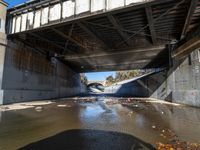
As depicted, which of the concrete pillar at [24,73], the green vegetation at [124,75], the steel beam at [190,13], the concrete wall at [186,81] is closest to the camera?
the steel beam at [190,13]

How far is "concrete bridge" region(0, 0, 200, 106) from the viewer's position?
13617 mm

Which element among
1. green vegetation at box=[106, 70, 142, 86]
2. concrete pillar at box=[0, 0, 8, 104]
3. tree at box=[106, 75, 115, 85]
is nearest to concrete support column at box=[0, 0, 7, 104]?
concrete pillar at box=[0, 0, 8, 104]

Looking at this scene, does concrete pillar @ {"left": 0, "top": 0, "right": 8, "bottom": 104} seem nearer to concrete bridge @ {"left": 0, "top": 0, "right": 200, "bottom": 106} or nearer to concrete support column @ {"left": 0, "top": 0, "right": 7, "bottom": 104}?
concrete support column @ {"left": 0, "top": 0, "right": 7, "bottom": 104}

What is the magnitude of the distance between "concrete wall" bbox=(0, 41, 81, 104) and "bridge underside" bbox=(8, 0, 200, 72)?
1.51 m

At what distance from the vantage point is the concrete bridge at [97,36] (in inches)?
536

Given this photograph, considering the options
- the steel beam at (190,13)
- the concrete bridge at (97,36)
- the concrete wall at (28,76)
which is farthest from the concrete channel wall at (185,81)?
the concrete wall at (28,76)

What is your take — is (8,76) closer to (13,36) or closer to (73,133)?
(13,36)

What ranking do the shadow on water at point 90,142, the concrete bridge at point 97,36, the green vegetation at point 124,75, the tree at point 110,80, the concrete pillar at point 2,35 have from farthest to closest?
the tree at point 110,80
the green vegetation at point 124,75
the concrete pillar at point 2,35
the concrete bridge at point 97,36
the shadow on water at point 90,142

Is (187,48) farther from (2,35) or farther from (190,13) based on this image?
(2,35)

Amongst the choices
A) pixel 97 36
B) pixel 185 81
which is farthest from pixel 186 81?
pixel 97 36

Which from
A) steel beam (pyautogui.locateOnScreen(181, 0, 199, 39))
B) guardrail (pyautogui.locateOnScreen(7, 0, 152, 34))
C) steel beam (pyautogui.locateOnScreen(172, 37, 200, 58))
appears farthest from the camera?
steel beam (pyautogui.locateOnScreen(172, 37, 200, 58))

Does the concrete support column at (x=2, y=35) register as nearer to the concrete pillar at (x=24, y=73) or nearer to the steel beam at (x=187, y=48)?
the concrete pillar at (x=24, y=73)

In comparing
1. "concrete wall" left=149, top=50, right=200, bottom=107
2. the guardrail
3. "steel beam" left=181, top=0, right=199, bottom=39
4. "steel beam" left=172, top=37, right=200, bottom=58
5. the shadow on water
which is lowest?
the shadow on water

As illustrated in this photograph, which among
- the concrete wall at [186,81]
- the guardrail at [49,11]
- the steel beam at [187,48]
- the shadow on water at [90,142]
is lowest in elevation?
the shadow on water at [90,142]
